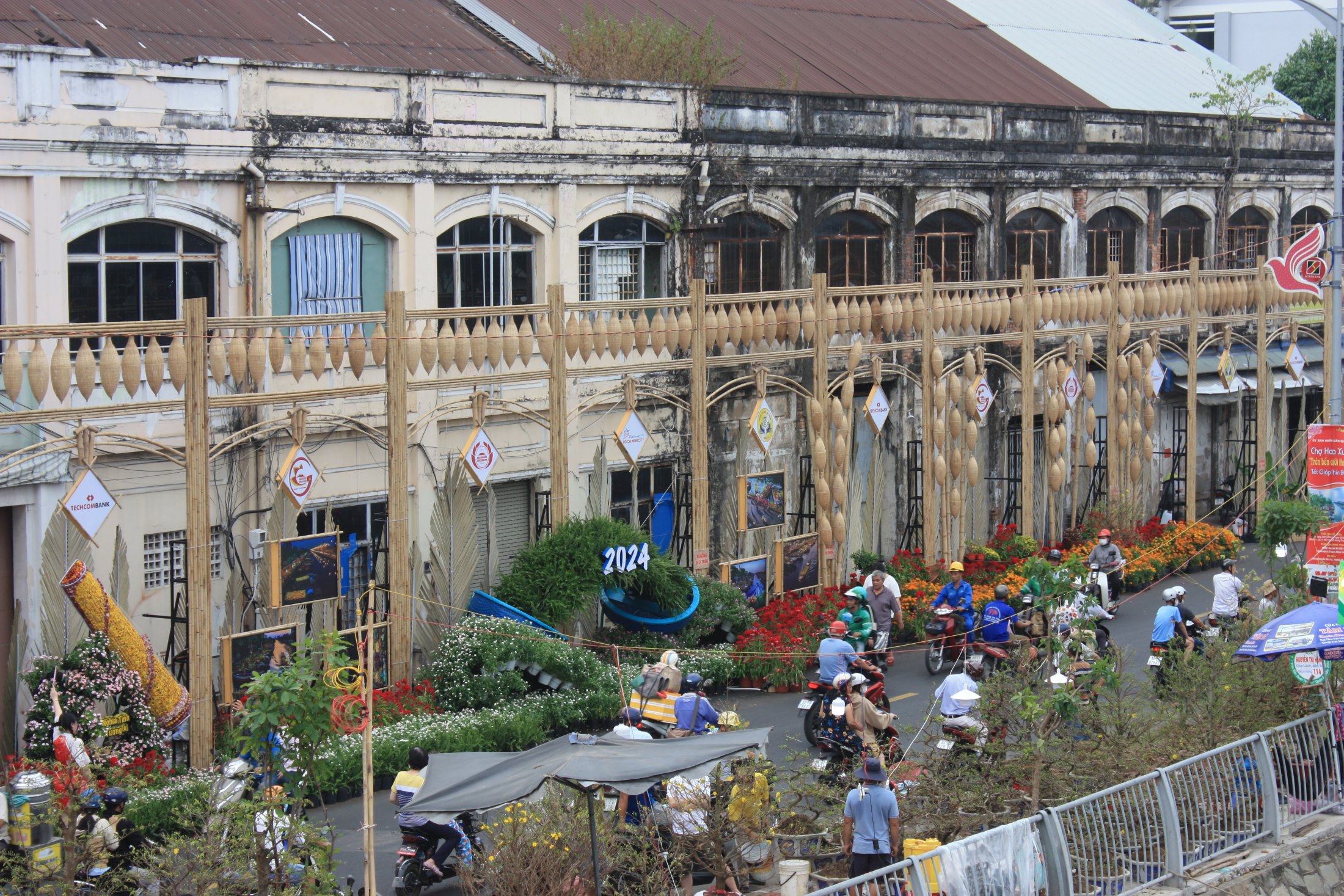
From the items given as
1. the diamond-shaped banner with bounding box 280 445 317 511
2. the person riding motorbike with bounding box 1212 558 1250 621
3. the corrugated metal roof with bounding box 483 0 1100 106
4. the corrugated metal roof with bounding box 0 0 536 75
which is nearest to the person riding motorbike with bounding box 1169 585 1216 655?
the person riding motorbike with bounding box 1212 558 1250 621

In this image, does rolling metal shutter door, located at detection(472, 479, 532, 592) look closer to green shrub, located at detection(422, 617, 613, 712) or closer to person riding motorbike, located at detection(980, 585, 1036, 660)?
green shrub, located at detection(422, 617, 613, 712)

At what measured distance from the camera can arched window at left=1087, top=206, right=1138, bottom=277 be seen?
33.6 m

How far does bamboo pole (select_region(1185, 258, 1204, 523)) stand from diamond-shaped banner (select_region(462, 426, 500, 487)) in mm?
14752

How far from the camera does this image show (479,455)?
21.0m

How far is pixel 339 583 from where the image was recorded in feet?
63.4

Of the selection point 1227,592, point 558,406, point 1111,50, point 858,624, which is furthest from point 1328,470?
point 1111,50

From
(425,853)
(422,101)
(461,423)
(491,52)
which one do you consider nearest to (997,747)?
(425,853)

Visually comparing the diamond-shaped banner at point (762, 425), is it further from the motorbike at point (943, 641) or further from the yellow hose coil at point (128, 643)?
the yellow hose coil at point (128, 643)

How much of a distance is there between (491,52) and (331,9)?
2.42 metres

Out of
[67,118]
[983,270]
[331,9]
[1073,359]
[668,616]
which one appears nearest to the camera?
[67,118]

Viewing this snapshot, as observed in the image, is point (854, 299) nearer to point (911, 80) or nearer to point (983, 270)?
point (983, 270)

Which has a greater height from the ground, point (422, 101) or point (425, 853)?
point (422, 101)

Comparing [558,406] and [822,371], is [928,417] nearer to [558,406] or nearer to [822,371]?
[822,371]

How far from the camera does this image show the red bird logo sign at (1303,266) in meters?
24.1
